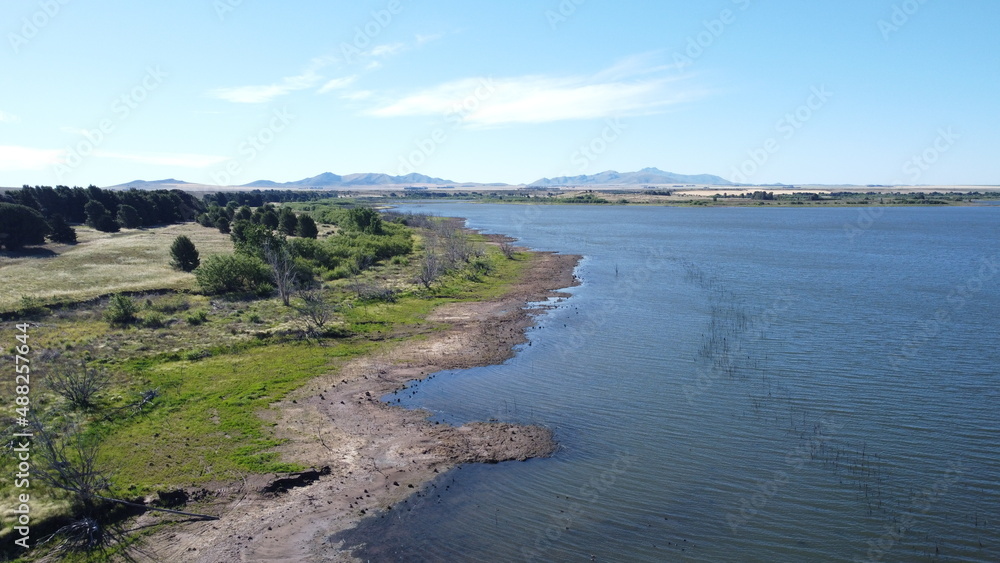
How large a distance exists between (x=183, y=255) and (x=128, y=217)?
121 ft

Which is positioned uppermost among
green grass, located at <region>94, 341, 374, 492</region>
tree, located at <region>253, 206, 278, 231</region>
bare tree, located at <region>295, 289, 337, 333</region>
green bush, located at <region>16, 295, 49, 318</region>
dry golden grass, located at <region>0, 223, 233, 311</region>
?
tree, located at <region>253, 206, 278, 231</region>

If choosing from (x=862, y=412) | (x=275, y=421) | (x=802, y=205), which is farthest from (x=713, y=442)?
(x=802, y=205)

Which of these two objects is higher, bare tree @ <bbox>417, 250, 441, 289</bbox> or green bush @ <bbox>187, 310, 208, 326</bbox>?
bare tree @ <bbox>417, 250, 441, 289</bbox>

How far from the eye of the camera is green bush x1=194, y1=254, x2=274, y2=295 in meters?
42.0

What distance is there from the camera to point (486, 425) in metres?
20.8

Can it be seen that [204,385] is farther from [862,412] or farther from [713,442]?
[862,412]

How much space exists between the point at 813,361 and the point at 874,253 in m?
47.2

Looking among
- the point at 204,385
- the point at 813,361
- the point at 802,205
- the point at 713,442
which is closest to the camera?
the point at 713,442

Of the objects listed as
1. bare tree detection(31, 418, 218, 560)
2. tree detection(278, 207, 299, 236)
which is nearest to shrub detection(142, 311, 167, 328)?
bare tree detection(31, 418, 218, 560)

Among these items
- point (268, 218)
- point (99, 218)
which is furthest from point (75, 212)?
point (268, 218)

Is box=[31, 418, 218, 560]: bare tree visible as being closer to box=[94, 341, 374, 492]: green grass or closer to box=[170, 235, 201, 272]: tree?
box=[94, 341, 374, 492]: green grass

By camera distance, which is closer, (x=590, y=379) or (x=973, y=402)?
(x=973, y=402)

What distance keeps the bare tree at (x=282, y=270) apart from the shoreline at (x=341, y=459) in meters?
13.5

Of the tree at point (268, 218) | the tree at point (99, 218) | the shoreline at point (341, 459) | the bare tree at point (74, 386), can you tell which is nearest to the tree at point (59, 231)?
the tree at point (99, 218)
